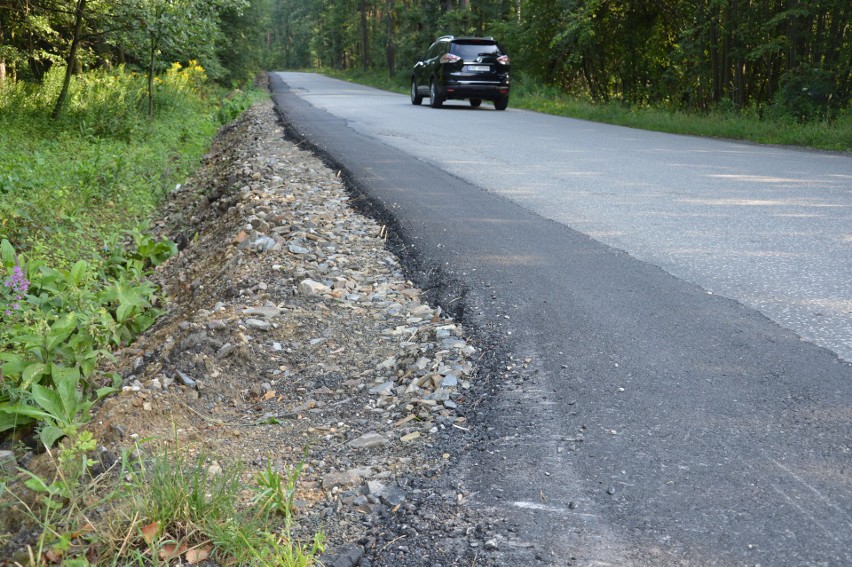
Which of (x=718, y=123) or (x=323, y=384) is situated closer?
(x=323, y=384)

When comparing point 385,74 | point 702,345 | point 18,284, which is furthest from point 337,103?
point 385,74

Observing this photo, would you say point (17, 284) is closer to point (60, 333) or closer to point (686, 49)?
point (60, 333)

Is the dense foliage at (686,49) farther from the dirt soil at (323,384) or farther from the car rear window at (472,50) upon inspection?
the dirt soil at (323,384)

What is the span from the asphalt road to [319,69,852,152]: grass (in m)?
3.94

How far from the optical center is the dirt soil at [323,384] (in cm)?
239

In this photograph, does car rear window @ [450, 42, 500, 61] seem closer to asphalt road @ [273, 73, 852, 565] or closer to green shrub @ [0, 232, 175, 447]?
asphalt road @ [273, 73, 852, 565]

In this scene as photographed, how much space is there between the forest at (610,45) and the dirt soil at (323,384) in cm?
815

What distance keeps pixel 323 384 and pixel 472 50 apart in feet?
57.4

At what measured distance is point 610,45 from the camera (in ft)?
70.9

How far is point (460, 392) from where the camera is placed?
10.7 ft

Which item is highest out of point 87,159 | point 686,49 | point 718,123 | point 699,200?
point 686,49

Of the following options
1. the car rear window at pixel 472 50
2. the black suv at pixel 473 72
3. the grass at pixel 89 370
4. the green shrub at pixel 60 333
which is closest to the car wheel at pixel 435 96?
the black suv at pixel 473 72

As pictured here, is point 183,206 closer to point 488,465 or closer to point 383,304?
point 383,304

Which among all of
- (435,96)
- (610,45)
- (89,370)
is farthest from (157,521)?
(610,45)
